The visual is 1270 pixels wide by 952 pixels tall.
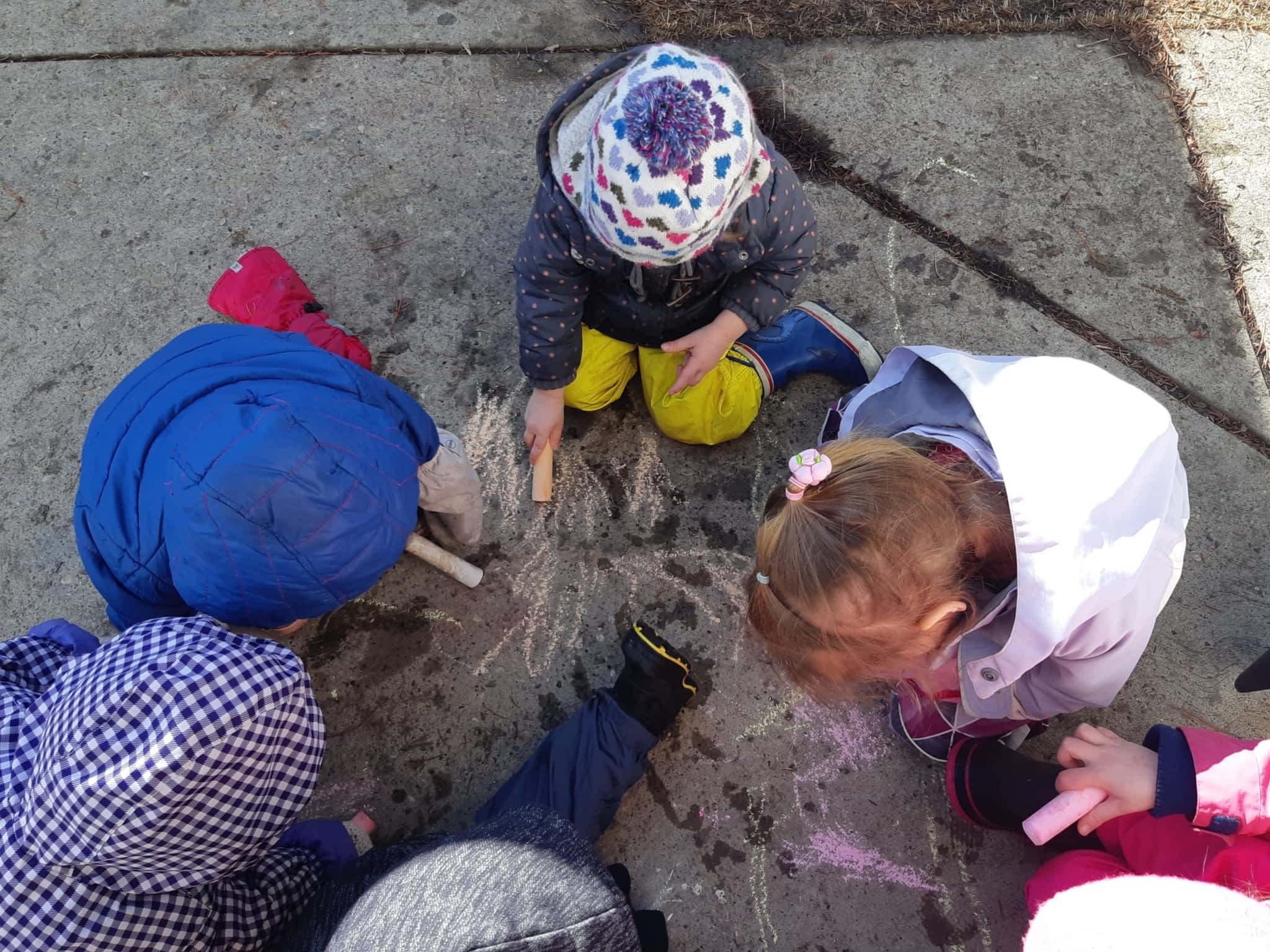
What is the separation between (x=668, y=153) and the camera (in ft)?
4.06

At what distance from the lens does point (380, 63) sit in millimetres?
2432


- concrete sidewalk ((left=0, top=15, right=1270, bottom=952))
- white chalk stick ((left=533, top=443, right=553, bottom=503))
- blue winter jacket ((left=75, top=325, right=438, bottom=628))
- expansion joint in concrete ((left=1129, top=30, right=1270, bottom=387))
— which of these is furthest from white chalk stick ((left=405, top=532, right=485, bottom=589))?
expansion joint in concrete ((left=1129, top=30, right=1270, bottom=387))

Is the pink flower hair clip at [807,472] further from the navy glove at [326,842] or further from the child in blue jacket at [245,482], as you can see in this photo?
the navy glove at [326,842]

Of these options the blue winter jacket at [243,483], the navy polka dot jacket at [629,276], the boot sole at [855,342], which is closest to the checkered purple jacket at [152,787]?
the blue winter jacket at [243,483]

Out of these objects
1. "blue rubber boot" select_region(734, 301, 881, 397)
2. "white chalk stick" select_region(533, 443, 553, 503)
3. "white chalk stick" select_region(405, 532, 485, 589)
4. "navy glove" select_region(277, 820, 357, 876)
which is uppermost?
"blue rubber boot" select_region(734, 301, 881, 397)

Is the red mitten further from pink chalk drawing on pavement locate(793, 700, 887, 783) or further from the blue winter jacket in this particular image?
pink chalk drawing on pavement locate(793, 700, 887, 783)

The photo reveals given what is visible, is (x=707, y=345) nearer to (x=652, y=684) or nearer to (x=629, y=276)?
(x=629, y=276)

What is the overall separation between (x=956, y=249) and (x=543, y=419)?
3.75ft

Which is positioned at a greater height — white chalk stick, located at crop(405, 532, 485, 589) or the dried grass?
the dried grass

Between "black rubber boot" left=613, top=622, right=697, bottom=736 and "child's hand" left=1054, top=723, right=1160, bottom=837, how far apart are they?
0.67m

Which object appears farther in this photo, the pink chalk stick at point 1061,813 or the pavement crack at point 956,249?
the pavement crack at point 956,249

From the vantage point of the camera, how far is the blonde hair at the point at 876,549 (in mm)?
1216

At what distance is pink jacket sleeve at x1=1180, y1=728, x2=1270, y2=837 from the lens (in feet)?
4.18

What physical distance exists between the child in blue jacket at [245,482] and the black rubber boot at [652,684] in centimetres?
50
